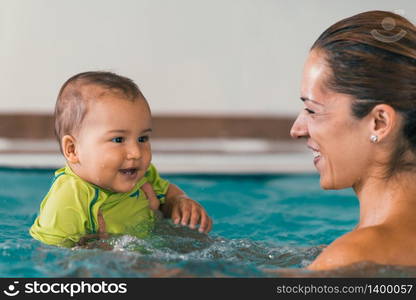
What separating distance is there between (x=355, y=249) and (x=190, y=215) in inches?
38.3

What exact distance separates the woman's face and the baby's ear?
0.88 metres

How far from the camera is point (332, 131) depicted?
2221 mm

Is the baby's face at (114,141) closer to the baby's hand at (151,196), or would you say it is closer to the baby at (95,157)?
the baby at (95,157)

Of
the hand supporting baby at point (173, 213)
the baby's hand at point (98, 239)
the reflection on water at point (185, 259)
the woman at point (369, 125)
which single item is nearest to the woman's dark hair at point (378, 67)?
the woman at point (369, 125)

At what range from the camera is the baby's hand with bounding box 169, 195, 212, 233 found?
2.78 m

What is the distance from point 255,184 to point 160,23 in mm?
1690

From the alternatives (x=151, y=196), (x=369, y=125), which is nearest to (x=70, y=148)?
(x=151, y=196)

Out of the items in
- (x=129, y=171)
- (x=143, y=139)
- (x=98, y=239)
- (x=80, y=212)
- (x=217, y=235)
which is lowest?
(x=217, y=235)

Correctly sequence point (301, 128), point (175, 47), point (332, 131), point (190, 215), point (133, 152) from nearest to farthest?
point (332, 131)
point (301, 128)
point (133, 152)
point (190, 215)
point (175, 47)

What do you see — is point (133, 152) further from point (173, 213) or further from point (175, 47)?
point (175, 47)

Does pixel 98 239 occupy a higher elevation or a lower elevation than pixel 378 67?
lower

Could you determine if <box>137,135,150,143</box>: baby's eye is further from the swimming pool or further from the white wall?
Answer: the white wall

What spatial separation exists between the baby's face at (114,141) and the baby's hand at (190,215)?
285 mm

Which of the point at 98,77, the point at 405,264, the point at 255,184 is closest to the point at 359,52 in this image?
the point at 405,264
